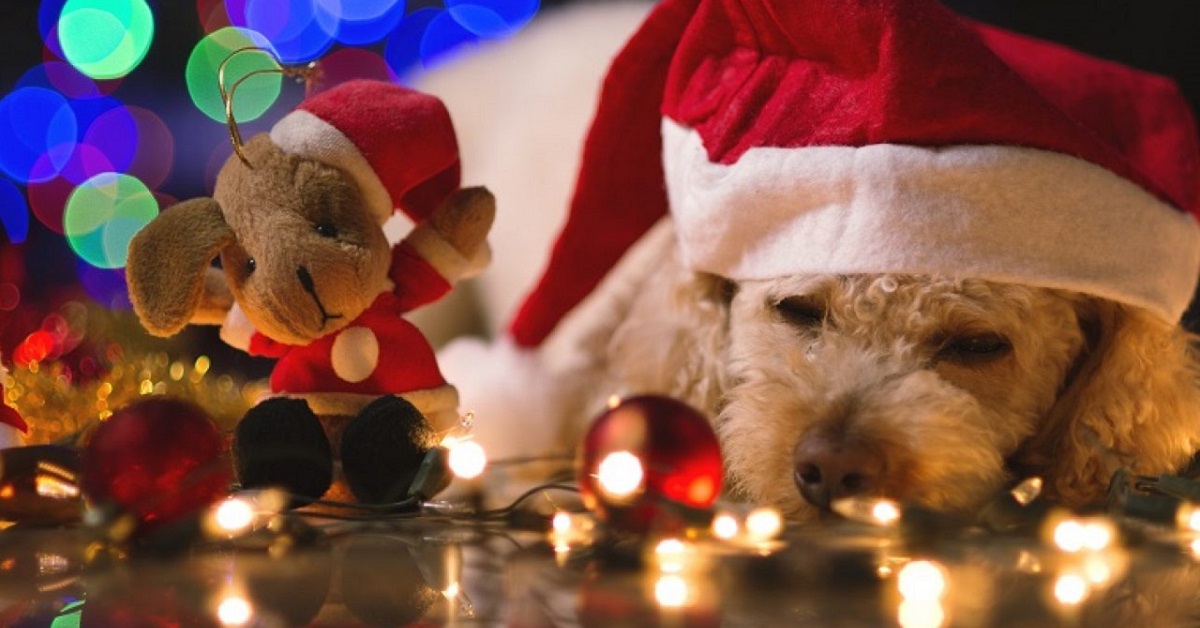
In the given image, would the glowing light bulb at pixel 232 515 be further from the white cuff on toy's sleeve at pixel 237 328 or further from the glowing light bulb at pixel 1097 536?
the glowing light bulb at pixel 1097 536

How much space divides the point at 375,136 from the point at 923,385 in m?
0.52

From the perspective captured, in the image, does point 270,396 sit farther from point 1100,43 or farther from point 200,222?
point 1100,43

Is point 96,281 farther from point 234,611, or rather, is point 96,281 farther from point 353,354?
point 234,611

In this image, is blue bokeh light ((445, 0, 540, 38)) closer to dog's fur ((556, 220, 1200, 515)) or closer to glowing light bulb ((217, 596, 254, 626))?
dog's fur ((556, 220, 1200, 515))

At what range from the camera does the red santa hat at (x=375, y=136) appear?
920 mm

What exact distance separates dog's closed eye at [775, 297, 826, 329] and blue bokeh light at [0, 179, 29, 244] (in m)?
1.47

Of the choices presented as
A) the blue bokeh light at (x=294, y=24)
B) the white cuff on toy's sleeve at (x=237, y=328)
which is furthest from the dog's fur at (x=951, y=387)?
the blue bokeh light at (x=294, y=24)

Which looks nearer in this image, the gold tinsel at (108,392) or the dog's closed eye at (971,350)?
the dog's closed eye at (971,350)

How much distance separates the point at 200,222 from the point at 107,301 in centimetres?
97

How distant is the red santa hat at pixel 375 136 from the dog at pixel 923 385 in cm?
35

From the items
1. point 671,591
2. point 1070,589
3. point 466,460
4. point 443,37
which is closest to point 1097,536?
point 1070,589

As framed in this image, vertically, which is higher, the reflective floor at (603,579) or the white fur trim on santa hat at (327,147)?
the white fur trim on santa hat at (327,147)

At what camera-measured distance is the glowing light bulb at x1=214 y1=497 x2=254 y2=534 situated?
0.82 metres

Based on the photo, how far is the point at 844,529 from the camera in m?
0.91
